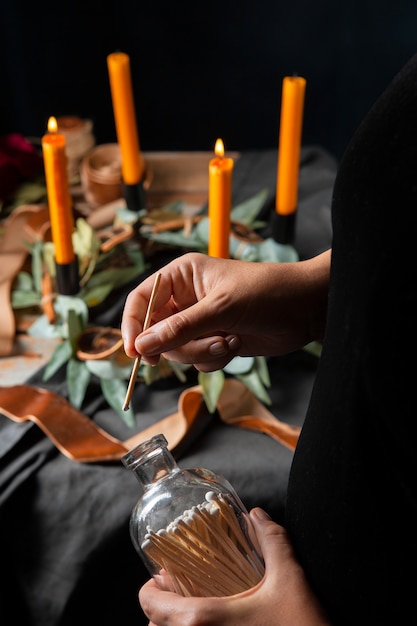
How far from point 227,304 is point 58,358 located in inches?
11.9

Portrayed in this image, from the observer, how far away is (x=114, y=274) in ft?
3.01

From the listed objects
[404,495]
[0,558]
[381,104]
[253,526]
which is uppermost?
[381,104]

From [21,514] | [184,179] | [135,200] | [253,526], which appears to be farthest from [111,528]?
[184,179]

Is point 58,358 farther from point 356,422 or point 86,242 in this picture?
point 356,422

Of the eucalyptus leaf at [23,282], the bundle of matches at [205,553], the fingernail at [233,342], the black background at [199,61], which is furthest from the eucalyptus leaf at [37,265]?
the black background at [199,61]

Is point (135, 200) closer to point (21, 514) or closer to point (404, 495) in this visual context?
point (21, 514)

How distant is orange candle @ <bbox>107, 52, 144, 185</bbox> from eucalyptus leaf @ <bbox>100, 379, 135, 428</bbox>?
0.95 feet

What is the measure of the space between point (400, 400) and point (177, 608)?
0.21 m

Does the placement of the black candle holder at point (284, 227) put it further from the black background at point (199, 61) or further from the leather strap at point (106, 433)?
the black background at point (199, 61)

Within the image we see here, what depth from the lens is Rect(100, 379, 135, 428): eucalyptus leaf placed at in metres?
0.79

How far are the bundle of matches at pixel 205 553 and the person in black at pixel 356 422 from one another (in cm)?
2

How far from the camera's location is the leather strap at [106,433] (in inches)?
29.3

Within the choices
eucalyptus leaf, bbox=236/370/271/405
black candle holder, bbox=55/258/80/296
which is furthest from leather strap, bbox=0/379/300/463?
black candle holder, bbox=55/258/80/296

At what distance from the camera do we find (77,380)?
81 cm
